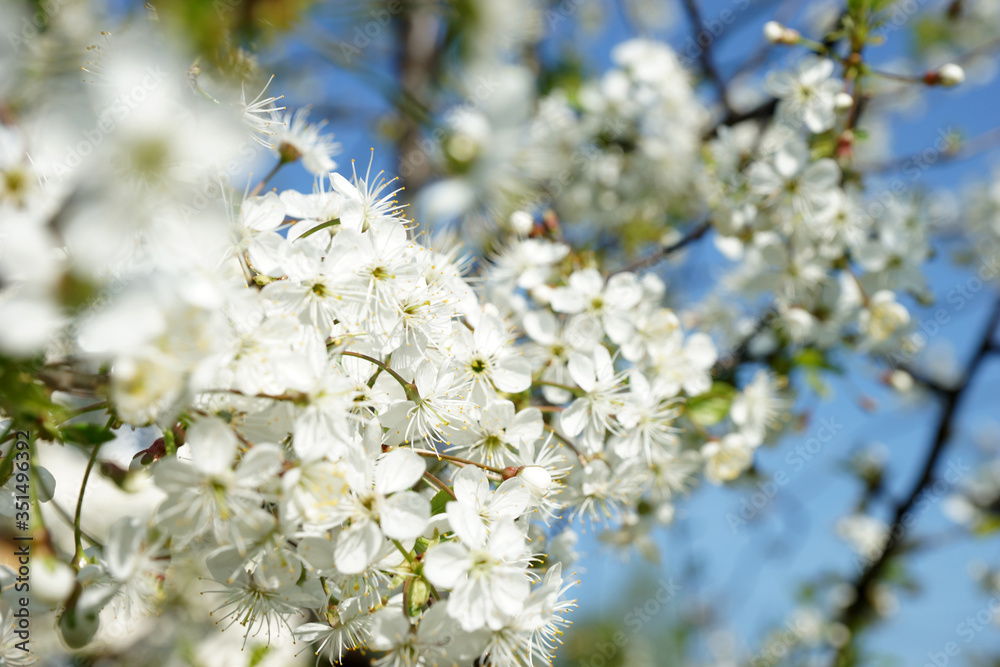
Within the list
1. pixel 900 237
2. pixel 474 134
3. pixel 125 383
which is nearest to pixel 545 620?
pixel 125 383

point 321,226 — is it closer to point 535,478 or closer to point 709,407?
point 535,478

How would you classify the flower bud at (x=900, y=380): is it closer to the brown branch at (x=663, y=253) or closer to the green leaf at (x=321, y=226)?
the brown branch at (x=663, y=253)

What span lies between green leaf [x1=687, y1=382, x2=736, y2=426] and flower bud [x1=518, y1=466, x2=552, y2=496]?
845 mm

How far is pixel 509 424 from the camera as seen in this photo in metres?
1.30

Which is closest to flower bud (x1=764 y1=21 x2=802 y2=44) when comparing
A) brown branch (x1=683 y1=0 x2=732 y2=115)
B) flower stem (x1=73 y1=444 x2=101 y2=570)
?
brown branch (x1=683 y1=0 x2=732 y2=115)

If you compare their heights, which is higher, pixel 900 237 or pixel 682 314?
pixel 900 237

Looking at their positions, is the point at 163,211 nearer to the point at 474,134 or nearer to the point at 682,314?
the point at 474,134

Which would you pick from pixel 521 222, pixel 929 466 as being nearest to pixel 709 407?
pixel 521 222

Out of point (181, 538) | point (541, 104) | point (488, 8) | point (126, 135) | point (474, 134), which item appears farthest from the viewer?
point (541, 104)

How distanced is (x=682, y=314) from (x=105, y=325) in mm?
2455

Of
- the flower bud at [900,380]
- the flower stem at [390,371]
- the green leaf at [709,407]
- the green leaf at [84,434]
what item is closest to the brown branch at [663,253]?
the green leaf at [709,407]
